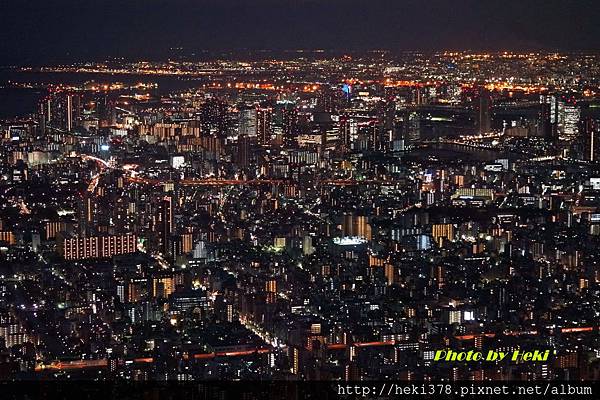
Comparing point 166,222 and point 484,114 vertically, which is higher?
point 484,114

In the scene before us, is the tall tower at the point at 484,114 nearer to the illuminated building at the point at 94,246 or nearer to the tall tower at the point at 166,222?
the tall tower at the point at 166,222

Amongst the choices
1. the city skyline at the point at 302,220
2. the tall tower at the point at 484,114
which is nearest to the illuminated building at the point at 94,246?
the city skyline at the point at 302,220

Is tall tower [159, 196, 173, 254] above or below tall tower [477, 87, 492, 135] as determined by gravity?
below

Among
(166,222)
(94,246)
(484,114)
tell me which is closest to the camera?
(94,246)

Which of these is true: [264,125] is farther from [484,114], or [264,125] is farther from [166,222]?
[166,222]

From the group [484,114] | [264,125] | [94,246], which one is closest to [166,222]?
[94,246]

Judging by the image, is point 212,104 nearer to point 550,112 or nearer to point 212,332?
point 550,112

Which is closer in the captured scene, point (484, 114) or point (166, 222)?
point (166, 222)

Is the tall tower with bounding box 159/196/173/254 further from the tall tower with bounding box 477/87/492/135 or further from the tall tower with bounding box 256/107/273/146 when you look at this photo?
the tall tower with bounding box 477/87/492/135

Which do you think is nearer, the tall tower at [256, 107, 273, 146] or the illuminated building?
the illuminated building

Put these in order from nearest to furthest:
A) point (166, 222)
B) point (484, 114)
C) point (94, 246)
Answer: point (94, 246), point (166, 222), point (484, 114)

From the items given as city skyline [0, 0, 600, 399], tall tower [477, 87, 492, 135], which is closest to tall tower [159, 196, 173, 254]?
city skyline [0, 0, 600, 399]

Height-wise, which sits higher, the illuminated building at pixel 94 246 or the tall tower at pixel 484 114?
the tall tower at pixel 484 114
